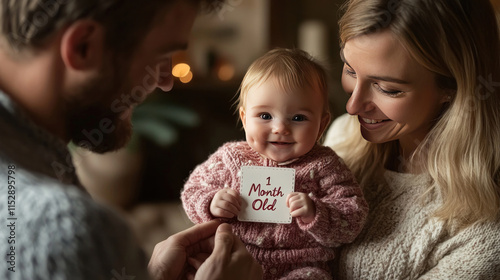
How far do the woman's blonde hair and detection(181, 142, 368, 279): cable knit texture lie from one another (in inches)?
8.5

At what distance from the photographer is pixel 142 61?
0.77m

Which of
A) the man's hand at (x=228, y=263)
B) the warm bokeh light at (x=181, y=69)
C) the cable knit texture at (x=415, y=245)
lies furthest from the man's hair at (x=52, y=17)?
the warm bokeh light at (x=181, y=69)

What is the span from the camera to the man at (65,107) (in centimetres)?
61

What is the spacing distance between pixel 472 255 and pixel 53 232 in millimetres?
893

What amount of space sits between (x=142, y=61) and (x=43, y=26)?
15cm

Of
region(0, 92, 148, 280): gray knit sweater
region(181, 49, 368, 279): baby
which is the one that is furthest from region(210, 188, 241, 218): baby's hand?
region(0, 92, 148, 280): gray knit sweater

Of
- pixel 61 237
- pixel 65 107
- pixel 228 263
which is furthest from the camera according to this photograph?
pixel 228 263

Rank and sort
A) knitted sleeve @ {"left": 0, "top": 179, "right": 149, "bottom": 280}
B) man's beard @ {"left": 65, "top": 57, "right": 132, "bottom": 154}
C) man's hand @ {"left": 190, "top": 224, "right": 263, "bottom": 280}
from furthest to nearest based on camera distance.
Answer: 1. man's hand @ {"left": 190, "top": 224, "right": 263, "bottom": 280}
2. man's beard @ {"left": 65, "top": 57, "right": 132, "bottom": 154}
3. knitted sleeve @ {"left": 0, "top": 179, "right": 149, "bottom": 280}

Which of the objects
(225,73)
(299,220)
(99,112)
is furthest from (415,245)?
(225,73)

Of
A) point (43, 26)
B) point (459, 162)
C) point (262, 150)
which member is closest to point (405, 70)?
point (459, 162)

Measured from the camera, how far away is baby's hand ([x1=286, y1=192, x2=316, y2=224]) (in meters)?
1.09

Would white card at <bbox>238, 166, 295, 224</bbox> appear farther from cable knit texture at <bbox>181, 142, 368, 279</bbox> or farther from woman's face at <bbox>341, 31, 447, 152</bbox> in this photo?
woman's face at <bbox>341, 31, 447, 152</bbox>

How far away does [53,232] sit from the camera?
1.97 feet

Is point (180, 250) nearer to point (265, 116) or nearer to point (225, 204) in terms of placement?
point (225, 204)
